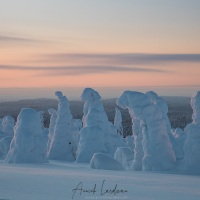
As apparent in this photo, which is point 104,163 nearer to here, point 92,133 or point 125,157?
point 125,157

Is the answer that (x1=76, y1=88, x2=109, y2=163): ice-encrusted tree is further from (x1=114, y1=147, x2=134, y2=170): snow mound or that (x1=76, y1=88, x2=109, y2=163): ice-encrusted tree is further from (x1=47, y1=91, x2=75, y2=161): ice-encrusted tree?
(x1=114, y1=147, x2=134, y2=170): snow mound

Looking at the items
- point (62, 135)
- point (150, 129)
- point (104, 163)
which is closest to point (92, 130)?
point (62, 135)

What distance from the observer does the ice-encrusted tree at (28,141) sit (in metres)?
34.6

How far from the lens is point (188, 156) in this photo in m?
30.1

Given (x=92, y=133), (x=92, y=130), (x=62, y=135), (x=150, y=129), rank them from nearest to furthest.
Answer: (x=150, y=129) < (x=92, y=130) < (x=92, y=133) < (x=62, y=135)

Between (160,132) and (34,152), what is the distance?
9.30m

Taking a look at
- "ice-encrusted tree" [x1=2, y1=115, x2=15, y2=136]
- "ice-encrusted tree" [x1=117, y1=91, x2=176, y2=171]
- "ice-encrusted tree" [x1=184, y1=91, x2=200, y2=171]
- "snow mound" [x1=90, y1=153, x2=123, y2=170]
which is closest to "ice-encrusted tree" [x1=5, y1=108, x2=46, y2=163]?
"snow mound" [x1=90, y1=153, x2=123, y2=170]

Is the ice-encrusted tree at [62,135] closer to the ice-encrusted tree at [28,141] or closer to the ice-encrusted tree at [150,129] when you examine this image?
the ice-encrusted tree at [28,141]

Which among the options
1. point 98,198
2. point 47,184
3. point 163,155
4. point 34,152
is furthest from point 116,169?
point 98,198

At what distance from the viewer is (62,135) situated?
5372cm

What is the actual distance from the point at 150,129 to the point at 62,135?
77.5ft

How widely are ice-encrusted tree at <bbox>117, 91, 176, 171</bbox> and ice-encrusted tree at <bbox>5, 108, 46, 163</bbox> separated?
708cm

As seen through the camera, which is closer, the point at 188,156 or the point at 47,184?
the point at 47,184

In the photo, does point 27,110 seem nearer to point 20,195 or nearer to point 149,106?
point 149,106
